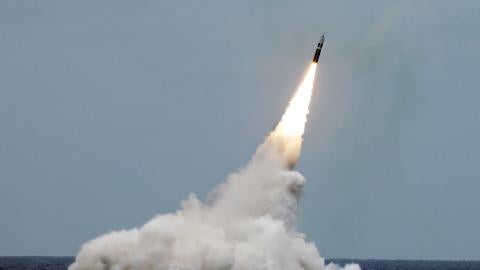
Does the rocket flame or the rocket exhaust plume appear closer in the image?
the rocket exhaust plume

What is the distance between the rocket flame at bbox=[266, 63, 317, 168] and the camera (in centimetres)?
6994

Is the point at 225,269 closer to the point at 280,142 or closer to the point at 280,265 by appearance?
the point at 280,265

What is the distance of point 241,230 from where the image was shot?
6800 cm

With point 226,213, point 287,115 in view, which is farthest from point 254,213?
point 287,115

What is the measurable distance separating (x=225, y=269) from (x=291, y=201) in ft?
20.1

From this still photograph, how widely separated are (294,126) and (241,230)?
23.8 feet

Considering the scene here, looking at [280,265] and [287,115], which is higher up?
[287,115]

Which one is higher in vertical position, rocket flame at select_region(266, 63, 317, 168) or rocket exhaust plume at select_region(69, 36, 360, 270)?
rocket flame at select_region(266, 63, 317, 168)

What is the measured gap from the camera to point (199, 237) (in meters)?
67.2

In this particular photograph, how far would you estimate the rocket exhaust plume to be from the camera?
6625 centimetres

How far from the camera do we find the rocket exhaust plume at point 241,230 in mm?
66250

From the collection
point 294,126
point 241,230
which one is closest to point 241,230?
point 241,230

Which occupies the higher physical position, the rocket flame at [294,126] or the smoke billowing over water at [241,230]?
the rocket flame at [294,126]

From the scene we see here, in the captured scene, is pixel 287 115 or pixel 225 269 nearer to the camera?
pixel 225 269
